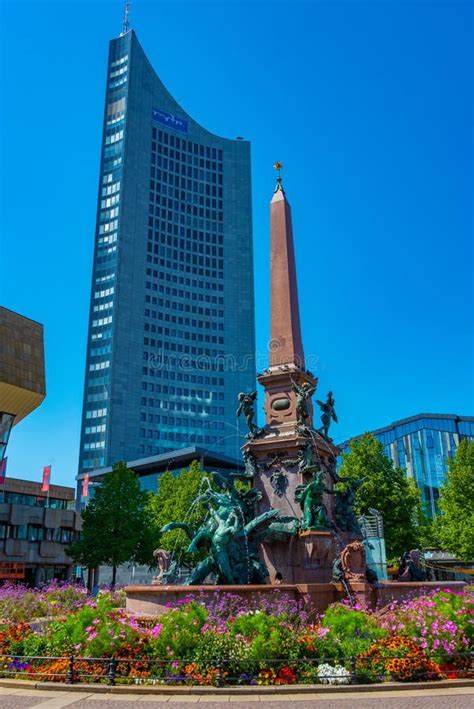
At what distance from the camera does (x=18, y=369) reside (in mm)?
44250

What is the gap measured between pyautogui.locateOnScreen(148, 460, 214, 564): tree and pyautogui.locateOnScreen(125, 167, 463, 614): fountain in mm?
22488

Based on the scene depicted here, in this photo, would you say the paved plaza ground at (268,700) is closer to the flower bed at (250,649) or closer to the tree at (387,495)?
the flower bed at (250,649)

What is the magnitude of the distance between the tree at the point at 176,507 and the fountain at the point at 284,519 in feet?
73.8

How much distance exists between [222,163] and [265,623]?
515ft

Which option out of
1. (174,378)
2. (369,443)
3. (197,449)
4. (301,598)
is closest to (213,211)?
(174,378)

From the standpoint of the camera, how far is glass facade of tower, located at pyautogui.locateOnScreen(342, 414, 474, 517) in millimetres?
100938

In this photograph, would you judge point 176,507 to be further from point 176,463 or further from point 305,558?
point 176,463

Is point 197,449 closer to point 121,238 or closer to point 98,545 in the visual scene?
point 98,545

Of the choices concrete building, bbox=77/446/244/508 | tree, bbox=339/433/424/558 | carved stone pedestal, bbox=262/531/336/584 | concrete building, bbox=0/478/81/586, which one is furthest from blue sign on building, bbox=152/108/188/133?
carved stone pedestal, bbox=262/531/336/584

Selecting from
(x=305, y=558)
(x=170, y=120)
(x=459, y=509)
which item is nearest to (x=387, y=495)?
(x=459, y=509)

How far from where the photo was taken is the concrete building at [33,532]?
63281mm

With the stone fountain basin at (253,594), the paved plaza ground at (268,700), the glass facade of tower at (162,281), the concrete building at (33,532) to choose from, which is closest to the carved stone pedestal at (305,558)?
the stone fountain basin at (253,594)

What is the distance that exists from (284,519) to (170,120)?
14818 cm

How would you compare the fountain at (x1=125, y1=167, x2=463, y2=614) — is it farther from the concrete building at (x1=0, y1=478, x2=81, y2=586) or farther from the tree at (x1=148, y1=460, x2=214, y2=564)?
the concrete building at (x1=0, y1=478, x2=81, y2=586)
